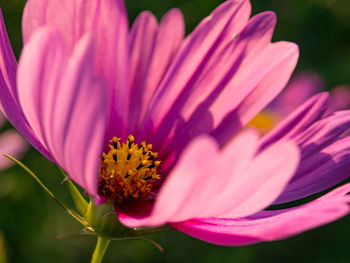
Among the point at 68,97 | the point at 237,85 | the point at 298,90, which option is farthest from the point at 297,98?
the point at 68,97

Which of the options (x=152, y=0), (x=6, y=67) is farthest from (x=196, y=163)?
(x=152, y=0)

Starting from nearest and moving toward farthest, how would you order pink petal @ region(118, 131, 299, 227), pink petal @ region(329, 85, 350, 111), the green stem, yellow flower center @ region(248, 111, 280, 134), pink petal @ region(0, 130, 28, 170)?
pink petal @ region(118, 131, 299, 227), the green stem, pink petal @ region(0, 130, 28, 170), pink petal @ region(329, 85, 350, 111), yellow flower center @ region(248, 111, 280, 134)

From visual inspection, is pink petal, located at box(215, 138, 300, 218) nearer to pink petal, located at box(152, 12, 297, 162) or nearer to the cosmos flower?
pink petal, located at box(152, 12, 297, 162)

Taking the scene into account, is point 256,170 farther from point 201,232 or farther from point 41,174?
point 41,174

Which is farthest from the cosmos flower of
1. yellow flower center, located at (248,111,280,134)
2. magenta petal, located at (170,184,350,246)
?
magenta petal, located at (170,184,350,246)

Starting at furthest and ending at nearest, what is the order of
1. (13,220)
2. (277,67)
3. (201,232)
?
1. (13,220)
2. (277,67)
3. (201,232)

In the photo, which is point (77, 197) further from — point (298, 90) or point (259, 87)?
point (298, 90)
